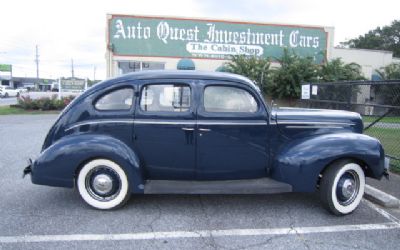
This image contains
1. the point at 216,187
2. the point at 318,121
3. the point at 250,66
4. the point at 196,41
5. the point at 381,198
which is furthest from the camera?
the point at 196,41

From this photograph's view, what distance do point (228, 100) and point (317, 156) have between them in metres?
1.30

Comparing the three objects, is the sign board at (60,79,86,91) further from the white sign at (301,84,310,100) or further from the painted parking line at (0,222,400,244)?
the painted parking line at (0,222,400,244)

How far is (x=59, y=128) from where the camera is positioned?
13.8 feet

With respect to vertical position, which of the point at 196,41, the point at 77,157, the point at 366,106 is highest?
the point at 196,41

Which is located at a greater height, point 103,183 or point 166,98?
point 166,98

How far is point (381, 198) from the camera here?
4477mm

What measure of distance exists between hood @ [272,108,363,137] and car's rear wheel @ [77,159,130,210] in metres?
2.14

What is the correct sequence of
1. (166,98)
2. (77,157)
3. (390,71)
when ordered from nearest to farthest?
(77,157), (166,98), (390,71)

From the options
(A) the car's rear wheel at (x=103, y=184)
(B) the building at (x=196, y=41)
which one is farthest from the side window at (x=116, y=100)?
(B) the building at (x=196, y=41)

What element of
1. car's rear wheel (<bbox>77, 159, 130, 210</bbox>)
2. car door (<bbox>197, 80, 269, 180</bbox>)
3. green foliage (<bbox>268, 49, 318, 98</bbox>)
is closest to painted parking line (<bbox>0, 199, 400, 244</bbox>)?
A: car's rear wheel (<bbox>77, 159, 130, 210</bbox>)

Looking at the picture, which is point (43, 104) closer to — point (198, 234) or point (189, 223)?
point (189, 223)

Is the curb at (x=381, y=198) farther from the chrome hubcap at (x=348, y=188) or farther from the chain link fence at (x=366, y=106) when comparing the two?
the chain link fence at (x=366, y=106)

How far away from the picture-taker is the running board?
4.00 meters

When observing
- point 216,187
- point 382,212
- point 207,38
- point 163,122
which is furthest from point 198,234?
point 207,38
